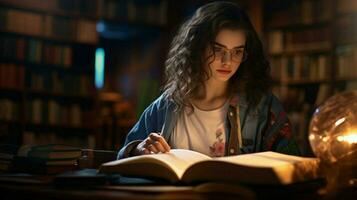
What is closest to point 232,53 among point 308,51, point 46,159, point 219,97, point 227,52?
point 227,52

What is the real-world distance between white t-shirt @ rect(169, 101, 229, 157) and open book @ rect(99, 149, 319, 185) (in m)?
0.39

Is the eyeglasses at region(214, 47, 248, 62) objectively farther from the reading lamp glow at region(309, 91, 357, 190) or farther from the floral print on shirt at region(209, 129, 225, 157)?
the reading lamp glow at region(309, 91, 357, 190)

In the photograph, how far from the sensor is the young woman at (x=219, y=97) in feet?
5.03

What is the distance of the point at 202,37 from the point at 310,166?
654 millimetres

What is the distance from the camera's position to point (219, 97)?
5.51 ft

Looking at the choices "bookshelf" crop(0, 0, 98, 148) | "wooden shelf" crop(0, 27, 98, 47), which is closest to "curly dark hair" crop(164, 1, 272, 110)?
"bookshelf" crop(0, 0, 98, 148)

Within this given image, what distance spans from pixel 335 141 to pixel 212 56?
1.78ft

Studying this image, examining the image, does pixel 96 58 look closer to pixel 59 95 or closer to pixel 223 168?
pixel 59 95

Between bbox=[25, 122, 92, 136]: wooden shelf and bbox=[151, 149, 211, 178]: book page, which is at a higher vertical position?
bbox=[151, 149, 211, 178]: book page

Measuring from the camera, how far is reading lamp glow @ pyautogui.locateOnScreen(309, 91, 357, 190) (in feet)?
3.59

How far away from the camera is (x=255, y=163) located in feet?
3.28

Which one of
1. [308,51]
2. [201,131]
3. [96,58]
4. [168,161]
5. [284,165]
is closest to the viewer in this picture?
[284,165]

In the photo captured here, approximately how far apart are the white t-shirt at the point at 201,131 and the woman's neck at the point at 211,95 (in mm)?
24

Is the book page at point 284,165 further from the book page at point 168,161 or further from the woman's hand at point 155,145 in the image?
the woman's hand at point 155,145
